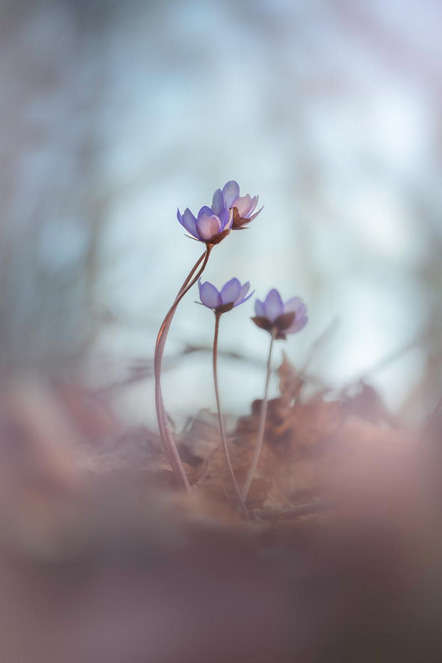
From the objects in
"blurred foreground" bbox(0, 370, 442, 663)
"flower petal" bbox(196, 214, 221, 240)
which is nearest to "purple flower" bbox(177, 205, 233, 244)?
"flower petal" bbox(196, 214, 221, 240)

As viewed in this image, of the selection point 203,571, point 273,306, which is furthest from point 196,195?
point 203,571

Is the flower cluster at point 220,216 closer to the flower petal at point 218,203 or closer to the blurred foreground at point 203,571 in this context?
the flower petal at point 218,203

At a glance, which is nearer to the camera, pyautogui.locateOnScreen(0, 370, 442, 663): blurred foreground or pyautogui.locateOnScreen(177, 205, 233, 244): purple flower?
pyautogui.locateOnScreen(0, 370, 442, 663): blurred foreground

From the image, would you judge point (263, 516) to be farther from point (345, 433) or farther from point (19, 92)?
point (19, 92)

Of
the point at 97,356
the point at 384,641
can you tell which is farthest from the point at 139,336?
the point at 384,641

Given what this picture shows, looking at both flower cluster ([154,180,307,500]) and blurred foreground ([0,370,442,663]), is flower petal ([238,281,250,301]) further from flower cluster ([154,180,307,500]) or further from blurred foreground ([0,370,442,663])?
blurred foreground ([0,370,442,663])

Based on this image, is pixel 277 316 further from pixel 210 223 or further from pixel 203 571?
pixel 203 571

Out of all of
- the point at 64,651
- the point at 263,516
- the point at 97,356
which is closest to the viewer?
the point at 64,651
